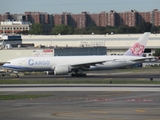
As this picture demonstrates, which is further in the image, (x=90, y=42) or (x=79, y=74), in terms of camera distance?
(x=90, y=42)

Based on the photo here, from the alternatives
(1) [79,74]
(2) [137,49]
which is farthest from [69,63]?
(2) [137,49]

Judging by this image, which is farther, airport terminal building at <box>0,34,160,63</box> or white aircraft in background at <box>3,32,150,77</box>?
airport terminal building at <box>0,34,160,63</box>

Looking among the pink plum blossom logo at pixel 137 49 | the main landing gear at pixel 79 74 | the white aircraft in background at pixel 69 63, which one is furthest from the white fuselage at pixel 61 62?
the pink plum blossom logo at pixel 137 49

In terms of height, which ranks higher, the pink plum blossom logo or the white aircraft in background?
the pink plum blossom logo

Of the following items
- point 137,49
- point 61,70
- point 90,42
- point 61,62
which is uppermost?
point 90,42

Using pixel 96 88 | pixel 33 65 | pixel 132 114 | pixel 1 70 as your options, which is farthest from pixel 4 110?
pixel 1 70

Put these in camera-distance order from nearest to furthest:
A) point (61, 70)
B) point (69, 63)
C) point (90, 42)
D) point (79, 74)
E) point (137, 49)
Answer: point (61, 70), point (69, 63), point (79, 74), point (137, 49), point (90, 42)

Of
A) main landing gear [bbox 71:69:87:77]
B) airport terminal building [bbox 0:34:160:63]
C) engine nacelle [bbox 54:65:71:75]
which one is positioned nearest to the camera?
engine nacelle [bbox 54:65:71:75]

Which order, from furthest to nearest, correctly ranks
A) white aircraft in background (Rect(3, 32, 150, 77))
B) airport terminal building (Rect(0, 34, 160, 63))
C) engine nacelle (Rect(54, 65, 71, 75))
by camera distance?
airport terminal building (Rect(0, 34, 160, 63)), white aircraft in background (Rect(3, 32, 150, 77)), engine nacelle (Rect(54, 65, 71, 75))

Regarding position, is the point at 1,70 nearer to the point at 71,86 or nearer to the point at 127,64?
the point at 127,64

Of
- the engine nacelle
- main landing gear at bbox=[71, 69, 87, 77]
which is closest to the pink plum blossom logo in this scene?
main landing gear at bbox=[71, 69, 87, 77]

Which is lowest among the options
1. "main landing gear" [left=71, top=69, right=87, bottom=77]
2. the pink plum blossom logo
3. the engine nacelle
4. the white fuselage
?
"main landing gear" [left=71, top=69, right=87, bottom=77]

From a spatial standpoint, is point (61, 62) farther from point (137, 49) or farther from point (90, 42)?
point (90, 42)

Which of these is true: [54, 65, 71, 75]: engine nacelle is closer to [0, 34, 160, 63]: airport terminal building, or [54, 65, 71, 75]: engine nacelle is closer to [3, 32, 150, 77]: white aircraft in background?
[3, 32, 150, 77]: white aircraft in background
